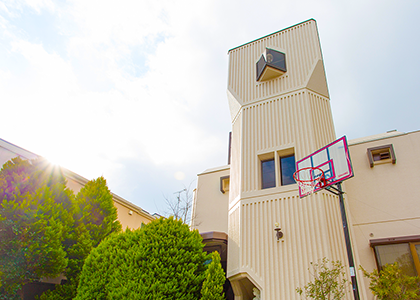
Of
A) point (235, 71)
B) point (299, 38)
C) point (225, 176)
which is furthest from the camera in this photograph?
point (225, 176)

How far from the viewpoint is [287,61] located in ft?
33.7

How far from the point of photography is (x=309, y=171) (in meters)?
7.15

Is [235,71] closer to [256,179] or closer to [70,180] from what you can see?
[256,179]

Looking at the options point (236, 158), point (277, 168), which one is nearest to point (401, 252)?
point (277, 168)

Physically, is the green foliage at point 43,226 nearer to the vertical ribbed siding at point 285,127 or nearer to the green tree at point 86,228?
the green tree at point 86,228

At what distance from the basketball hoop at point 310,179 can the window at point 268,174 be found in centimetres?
122

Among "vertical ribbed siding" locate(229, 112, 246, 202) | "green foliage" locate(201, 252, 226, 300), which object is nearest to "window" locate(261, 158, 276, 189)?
"vertical ribbed siding" locate(229, 112, 246, 202)

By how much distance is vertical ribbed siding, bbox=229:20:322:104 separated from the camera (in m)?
9.88

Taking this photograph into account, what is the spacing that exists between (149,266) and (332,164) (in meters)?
5.05

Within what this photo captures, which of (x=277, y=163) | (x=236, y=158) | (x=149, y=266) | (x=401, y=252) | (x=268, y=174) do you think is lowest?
(x=149, y=266)

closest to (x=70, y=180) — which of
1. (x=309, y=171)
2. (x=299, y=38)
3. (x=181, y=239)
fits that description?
(x=181, y=239)

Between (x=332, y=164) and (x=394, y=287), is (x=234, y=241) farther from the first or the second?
(x=394, y=287)

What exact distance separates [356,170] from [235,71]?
5.93 m

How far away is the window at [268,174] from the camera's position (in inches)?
340
